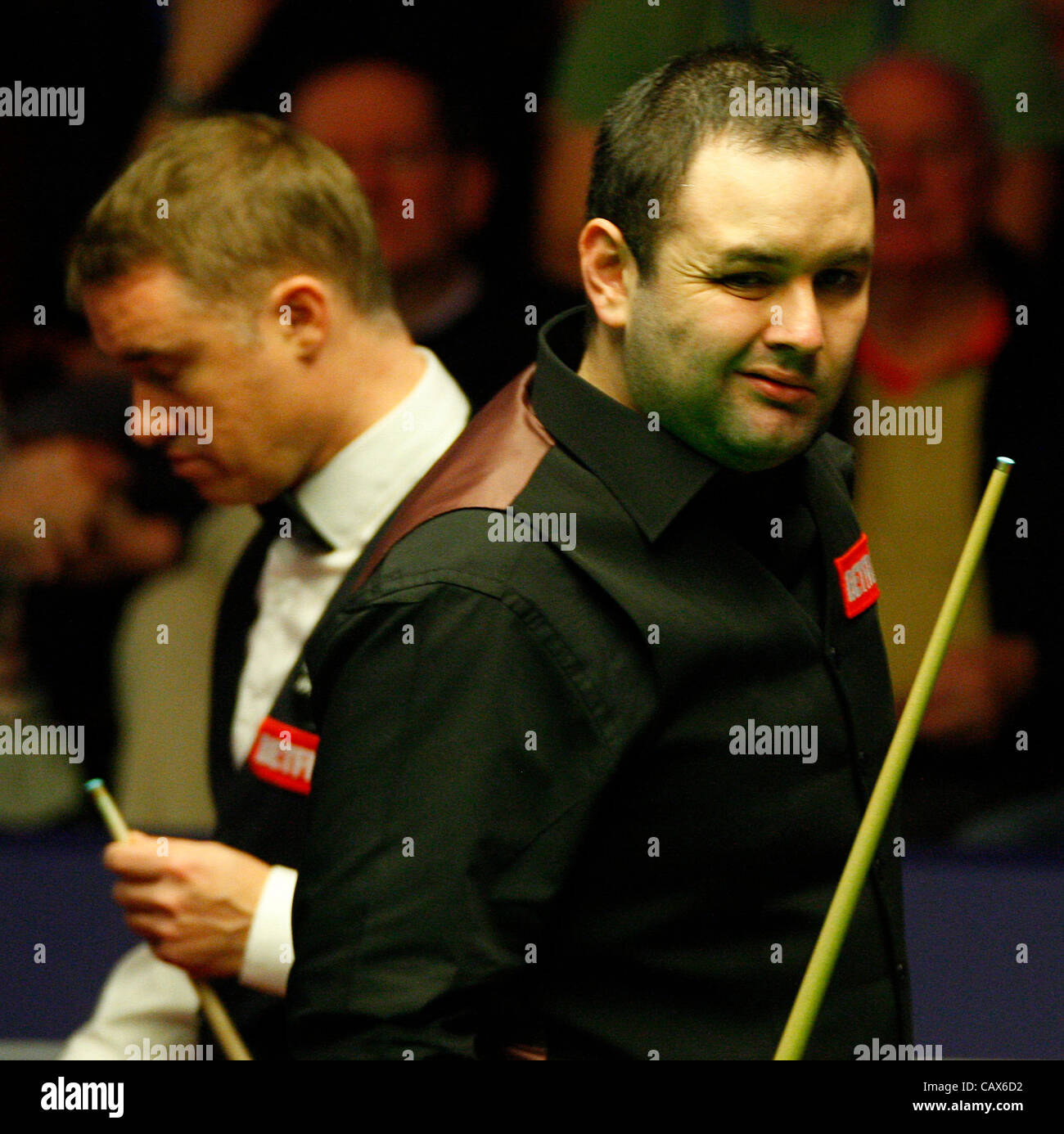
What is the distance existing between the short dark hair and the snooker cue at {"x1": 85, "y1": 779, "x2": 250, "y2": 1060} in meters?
0.86

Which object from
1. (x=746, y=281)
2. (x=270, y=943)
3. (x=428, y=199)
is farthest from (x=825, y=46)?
(x=270, y=943)

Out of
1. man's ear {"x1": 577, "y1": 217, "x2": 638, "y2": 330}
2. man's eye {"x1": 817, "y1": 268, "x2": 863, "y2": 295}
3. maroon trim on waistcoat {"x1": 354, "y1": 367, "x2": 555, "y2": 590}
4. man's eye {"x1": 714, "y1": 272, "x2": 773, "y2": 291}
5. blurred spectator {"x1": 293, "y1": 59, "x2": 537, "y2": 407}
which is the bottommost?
maroon trim on waistcoat {"x1": 354, "y1": 367, "x2": 555, "y2": 590}

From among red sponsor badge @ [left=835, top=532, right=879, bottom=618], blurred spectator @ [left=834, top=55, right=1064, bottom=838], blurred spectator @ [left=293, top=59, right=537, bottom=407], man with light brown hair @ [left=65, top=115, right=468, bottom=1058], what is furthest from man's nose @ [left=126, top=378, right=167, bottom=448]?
blurred spectator @ [left=834, top=55, right=1064, bottom=838]

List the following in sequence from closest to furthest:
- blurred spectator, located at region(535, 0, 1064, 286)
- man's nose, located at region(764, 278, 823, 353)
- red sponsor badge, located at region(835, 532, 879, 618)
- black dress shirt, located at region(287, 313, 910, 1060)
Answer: black dress shirt, located at region(287, 313, 910, 1060)
man's nose, located at region(764, 278, 823, 353)
red sponsor badge, located at region(835, 532, 879, 618)
blurred spectator, located at region(535, 0, 1064, 286)

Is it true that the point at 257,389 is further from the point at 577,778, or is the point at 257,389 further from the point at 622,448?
the point at 577,778

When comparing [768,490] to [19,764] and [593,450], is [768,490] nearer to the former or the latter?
[593,450]

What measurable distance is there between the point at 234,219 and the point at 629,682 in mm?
952

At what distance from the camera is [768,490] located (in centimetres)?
152

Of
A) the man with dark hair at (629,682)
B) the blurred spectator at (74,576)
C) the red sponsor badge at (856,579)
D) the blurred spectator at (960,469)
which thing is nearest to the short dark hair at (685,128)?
the man with dark hair at (629,682)

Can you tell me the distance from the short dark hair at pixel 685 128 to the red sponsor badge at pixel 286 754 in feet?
2.29

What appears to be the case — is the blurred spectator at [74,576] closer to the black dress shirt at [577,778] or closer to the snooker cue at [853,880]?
the black dress shirt at [577,778]

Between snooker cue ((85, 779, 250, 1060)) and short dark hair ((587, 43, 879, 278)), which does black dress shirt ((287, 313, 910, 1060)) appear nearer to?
short dark hair ((587, 43, 879, 278))

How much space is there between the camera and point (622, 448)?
1.41 metres

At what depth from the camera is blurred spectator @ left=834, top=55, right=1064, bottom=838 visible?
3.24m
